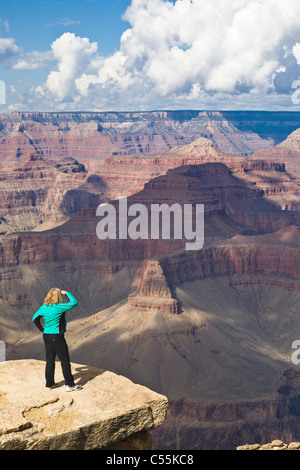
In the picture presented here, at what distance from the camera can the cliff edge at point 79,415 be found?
18.8m

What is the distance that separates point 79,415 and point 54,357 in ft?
14.3

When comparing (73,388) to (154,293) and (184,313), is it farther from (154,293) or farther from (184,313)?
(154,293)

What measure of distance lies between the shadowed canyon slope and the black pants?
A: 2554 inches

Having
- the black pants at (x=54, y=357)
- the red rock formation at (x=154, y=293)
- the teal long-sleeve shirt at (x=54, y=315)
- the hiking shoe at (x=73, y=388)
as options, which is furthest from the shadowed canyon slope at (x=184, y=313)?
the hiking shoe at (x=73, y=388)

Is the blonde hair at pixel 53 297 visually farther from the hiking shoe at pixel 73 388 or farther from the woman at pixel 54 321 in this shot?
the hiking shoe at pixel 73 388

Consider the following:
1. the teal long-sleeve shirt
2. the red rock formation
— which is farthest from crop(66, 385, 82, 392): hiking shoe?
the red rock formation

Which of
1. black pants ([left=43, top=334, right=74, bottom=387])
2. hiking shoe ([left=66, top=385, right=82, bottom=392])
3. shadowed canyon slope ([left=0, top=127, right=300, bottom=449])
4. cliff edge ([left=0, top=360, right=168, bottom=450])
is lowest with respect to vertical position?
shadowed canyon slope ([left=0, top=127, right=300, bottom=449])

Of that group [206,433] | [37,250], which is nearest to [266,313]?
[206,433]

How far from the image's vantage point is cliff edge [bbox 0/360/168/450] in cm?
1875

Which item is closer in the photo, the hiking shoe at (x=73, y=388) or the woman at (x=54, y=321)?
the hiking shoe at (x=73, y=388)

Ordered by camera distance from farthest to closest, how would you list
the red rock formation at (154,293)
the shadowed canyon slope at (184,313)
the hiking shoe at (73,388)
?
the red rock formation at (154,293) → the shadowed canyon slope at (184,313) → the hiking shoe at (73,388)

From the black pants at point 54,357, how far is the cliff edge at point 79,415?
369mm

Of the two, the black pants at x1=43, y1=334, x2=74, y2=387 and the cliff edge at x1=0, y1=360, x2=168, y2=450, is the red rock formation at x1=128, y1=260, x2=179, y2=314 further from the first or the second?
the cliff edge at x1=0, y1=360, x2=168, y2=450
